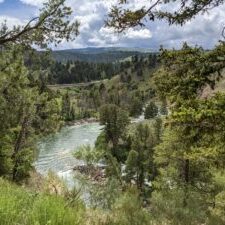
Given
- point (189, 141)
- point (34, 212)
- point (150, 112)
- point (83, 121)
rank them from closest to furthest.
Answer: point (34, 212) < point (189, 141) < point (83, 121) < point (150, 112)

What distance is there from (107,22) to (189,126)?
3608 millimetres

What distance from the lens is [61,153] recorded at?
9731cm

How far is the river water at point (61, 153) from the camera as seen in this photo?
3172 inches

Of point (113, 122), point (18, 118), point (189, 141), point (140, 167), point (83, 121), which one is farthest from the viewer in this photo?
point (83, 121)

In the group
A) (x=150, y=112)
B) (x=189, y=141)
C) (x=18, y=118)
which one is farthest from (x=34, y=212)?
(x=150, y=112)

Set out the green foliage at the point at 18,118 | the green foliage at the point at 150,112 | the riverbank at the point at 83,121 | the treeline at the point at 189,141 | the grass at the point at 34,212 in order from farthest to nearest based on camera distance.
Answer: the green foliage at the point at 150,112
the riverbank at the point at 83,121
the green foliage at the point at 18,118
the treeline at the point at 189,141
the grass at the point at 34,212

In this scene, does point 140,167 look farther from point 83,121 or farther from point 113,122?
point 83,121

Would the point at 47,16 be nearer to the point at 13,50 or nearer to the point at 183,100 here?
the point at 13,50

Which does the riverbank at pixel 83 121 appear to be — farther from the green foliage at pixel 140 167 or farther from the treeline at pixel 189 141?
the treeline at pixel 189 141

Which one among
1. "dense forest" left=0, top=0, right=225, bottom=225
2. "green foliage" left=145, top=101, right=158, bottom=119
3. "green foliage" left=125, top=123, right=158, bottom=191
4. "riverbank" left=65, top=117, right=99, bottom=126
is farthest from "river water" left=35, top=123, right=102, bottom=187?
"green foliage" left=145, top=101, right=158, bottom=119

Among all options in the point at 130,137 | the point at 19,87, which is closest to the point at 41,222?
the point at 19,87

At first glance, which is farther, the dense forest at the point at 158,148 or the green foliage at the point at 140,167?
the green foliage at the point at 140,167

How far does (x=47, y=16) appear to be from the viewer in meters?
16.8

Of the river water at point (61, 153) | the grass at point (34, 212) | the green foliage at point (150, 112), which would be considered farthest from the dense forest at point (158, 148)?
the green foliage at point (150, 112)
